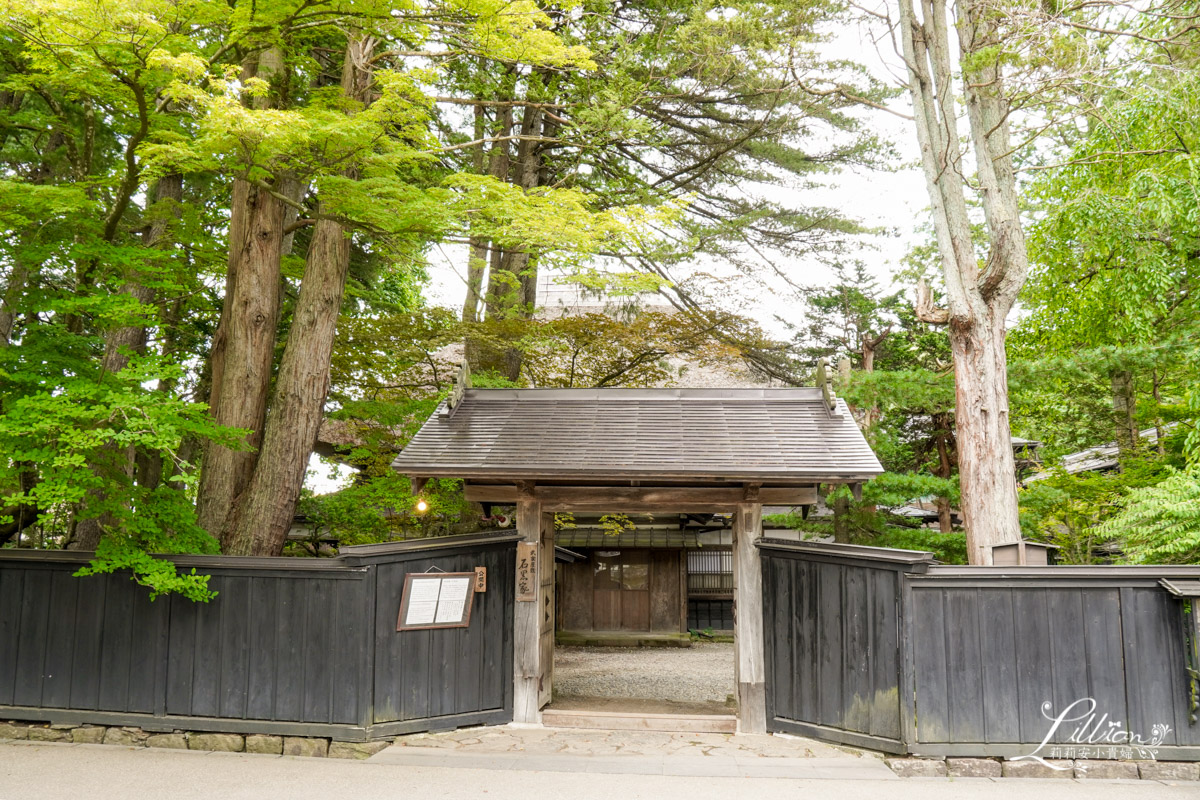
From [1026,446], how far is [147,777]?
17.5 metres

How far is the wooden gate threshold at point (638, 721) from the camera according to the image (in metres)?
7.51

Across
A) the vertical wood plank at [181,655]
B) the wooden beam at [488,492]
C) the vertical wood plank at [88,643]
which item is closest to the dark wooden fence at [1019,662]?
the wooden beam at [488,492]

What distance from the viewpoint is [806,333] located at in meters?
18.4

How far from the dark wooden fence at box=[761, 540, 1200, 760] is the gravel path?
252 cm

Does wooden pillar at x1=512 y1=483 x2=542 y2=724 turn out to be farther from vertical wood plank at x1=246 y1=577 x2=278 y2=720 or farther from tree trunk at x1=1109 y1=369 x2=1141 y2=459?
tree trunk at x1=1109 y1=369 x2=1141 y2=459

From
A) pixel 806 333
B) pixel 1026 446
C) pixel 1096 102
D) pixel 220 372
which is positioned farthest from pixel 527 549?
pixel 1026 446

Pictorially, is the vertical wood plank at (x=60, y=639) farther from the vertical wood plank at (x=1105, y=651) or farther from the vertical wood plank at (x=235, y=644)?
the vertical wood plank at (x=1105, y=651)

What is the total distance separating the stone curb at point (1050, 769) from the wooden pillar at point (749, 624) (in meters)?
1.42

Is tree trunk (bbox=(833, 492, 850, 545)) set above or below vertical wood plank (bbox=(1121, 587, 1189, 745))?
above

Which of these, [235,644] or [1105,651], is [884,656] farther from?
[235,644]

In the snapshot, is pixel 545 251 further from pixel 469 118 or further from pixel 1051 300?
pixel 1051 300

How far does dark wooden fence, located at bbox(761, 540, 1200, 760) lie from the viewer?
613cm

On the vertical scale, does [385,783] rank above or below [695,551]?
below

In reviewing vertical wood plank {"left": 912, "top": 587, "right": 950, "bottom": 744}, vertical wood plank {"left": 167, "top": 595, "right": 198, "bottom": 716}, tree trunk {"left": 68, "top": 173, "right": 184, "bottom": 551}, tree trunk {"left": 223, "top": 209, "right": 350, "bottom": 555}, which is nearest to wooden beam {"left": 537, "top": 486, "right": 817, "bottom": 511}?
vertical wood plank {"left": 912, "top": 587, "right": 950, "bottom": 744}
